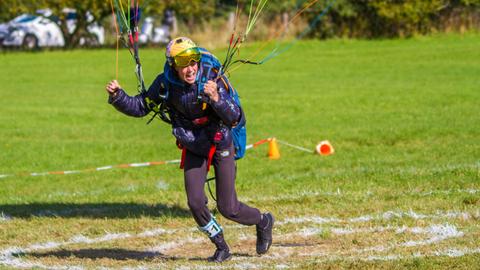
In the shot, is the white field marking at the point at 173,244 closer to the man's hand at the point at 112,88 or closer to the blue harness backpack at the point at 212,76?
the blue harness backpack at the point at 212,76

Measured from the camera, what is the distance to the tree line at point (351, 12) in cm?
3616

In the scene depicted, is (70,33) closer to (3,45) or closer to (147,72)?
(3,45)

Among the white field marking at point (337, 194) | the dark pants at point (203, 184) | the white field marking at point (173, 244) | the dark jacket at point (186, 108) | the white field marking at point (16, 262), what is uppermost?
the dark jacket at point (186, 108)

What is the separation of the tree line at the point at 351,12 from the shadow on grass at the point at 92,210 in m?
24.1

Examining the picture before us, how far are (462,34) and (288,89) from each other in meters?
13.5

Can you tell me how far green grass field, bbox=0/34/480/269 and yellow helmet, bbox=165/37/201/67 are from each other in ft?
6.05

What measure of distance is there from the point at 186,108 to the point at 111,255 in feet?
6.23

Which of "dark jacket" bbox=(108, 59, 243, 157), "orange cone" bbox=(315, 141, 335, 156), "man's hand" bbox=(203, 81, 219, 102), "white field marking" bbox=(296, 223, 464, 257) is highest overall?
"man's hand" bbox=(203, 81, 219, 102)

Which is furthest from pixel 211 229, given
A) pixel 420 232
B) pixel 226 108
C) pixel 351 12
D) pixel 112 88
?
pixel 351 12

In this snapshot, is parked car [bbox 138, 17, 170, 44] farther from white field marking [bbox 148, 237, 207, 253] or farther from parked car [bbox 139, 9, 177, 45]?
white field marking [bbox 148, 237, 207, 253]

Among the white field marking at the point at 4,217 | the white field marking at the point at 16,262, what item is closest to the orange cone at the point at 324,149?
the white field marking at the point at 4,217

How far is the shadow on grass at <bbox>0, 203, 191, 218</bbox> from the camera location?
1091 cm

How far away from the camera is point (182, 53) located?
7570mm

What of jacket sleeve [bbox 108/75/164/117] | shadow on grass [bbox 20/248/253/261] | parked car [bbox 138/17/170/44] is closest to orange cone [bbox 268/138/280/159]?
shadow on grass [bbox 20/248/253/261]
